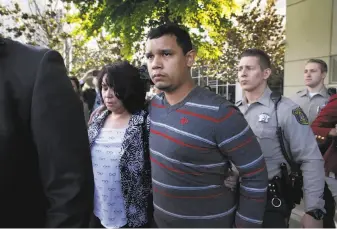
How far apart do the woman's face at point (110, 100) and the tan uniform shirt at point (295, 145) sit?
1.01 meters

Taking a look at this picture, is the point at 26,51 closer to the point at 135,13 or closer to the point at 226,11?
the point at 135,13

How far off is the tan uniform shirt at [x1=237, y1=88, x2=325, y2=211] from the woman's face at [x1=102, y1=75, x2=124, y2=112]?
1015 mm

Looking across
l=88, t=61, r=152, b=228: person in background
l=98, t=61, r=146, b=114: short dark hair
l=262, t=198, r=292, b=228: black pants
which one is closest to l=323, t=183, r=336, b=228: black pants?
l=262, t=198, r=292, b=228: black pants

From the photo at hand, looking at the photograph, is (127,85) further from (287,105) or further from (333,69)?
(333,69)

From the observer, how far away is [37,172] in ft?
3.72

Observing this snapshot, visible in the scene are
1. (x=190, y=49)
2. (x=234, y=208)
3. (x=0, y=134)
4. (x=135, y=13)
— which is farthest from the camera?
(x=135, y=13)

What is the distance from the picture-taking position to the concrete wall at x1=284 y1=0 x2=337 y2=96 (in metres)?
6.79

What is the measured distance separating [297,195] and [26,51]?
208 cm

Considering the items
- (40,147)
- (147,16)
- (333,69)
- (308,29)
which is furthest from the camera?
Answer: (308,29)

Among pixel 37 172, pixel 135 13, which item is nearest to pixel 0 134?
pixel 37 172

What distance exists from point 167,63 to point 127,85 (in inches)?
21.8

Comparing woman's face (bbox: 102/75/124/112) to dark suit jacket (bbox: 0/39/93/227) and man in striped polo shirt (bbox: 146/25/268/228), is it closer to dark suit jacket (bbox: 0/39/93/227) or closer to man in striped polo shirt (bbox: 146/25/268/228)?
man in striped polo shirt (bbox: 146/25/268/228)

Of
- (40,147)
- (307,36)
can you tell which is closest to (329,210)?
(40,147)

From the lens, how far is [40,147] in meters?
1.09
